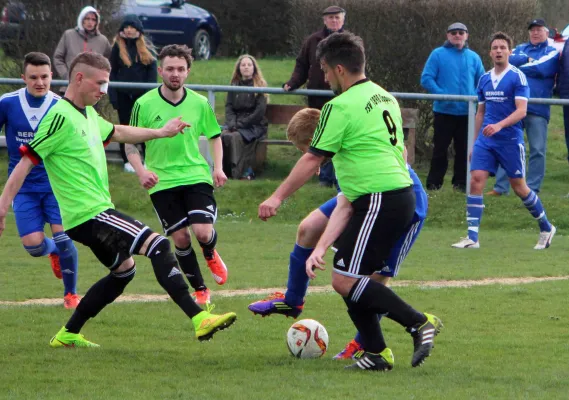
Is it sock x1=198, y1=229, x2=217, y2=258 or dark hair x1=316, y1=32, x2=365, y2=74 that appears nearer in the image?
dark hair x1=316, y1=32, x2=365, y2=74

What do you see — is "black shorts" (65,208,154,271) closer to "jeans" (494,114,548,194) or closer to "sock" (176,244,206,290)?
"sock" (176,244,206,290)

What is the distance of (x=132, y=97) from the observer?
15500mm

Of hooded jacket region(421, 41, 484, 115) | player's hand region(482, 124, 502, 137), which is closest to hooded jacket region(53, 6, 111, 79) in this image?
hooded jacket region(421, 41, 484, 115)

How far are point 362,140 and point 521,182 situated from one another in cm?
607

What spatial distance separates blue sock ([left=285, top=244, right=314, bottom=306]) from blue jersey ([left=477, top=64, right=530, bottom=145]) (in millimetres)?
5262

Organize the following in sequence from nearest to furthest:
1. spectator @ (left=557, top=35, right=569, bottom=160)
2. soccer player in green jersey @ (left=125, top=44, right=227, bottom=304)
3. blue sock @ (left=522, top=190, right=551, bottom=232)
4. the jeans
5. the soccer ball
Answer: the soccer ball < soccer player in green jersey @ (left=125, top=44, right=227, bottom=304) < blue sock @ (left=522, top=190, right=551, bottom=232) < the jeans < spectator @ (left=557, top=35, right=569, bottom=160)

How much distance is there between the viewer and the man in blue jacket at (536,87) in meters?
14.8

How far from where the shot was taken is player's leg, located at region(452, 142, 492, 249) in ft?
40.1

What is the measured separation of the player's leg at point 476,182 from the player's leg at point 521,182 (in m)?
0.14

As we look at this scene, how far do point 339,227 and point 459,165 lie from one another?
8.56m

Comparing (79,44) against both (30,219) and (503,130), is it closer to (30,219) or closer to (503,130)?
(503,130)

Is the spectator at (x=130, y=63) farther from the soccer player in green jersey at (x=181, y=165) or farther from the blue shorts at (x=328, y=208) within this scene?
the blue shorts at (x=328, y=208)

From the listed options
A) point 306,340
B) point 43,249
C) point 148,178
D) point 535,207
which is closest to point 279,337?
point 306,340

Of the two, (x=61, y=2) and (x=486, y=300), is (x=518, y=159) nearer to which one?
(x=486, y=300)
